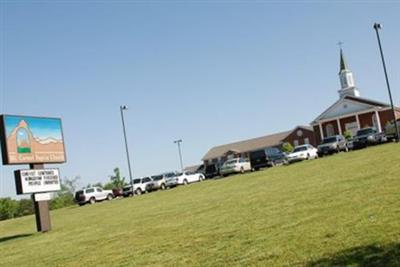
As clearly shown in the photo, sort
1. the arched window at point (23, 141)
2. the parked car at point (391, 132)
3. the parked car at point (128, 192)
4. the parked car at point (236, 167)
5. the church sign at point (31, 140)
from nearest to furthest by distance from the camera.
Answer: the church sign at point (31, 140), the arched window at point (23, 141), the parked car at point (391, 132), the parked car at point (236, 167), the parked car at point (128, 192)

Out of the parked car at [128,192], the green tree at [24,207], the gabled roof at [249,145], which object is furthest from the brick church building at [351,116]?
the green tree at [24,207]

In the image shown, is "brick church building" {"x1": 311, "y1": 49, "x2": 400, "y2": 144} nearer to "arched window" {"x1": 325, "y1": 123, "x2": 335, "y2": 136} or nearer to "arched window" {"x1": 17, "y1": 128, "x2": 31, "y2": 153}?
"arched window" {"x1": 325, "y1": 123, "x2": 335, "y2": 136}

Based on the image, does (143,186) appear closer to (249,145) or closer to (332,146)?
(332,146)

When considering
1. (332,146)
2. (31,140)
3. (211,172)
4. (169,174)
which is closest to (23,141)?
(31,140)

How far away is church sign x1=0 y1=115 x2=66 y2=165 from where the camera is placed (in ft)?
79.9

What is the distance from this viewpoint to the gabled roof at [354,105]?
72.7 m

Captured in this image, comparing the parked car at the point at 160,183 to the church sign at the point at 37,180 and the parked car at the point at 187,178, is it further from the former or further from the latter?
the church sign at the point at 37,180

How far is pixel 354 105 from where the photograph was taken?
7488cm

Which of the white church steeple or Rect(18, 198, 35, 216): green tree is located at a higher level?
the white church steeple

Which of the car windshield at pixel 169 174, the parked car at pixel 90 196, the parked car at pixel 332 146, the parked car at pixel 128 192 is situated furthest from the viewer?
the car windshield at pixel 169 174

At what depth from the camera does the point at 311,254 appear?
8305 mm

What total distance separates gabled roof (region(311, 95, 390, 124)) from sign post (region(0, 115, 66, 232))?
5463 centimetres

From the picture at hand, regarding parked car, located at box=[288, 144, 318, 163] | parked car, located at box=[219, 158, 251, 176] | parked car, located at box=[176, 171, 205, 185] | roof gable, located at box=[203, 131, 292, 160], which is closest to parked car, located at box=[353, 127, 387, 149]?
parked car, located at box=[288, 144, 318, 163]

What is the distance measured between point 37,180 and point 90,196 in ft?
91.1
